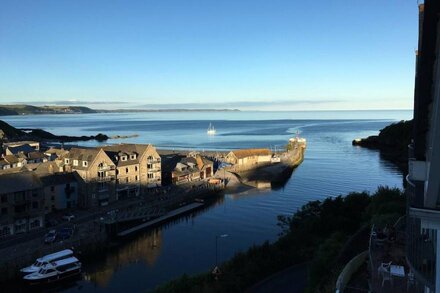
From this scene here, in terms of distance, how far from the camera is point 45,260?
22906mm

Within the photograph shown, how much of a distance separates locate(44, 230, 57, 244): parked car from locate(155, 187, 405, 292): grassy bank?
10531 mm

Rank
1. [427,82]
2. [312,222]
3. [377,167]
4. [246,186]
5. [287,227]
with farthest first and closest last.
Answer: [377,167]
[246,186]
[287,227]
[312,222]
[427,82]

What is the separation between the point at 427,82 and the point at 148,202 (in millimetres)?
34660

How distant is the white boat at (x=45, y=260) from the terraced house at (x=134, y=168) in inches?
511

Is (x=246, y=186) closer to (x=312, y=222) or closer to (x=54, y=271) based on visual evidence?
(x=312, y=222)

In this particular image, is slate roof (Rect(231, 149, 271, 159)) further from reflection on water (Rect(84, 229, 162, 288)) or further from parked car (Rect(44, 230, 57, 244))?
parked car (Rect(44, 230, 57, 244))

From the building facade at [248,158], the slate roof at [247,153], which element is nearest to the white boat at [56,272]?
the building facade at [248,158]

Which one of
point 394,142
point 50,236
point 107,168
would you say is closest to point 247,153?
point 107,168

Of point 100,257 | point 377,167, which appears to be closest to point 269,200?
point 100,257

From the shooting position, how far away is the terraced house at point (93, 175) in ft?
111

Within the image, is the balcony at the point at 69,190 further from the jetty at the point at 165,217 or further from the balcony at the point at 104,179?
the jetty at the point at 165,217

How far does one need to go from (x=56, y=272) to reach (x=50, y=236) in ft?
13.1

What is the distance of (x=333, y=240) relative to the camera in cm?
1738

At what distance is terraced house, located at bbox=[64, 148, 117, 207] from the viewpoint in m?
33.9
